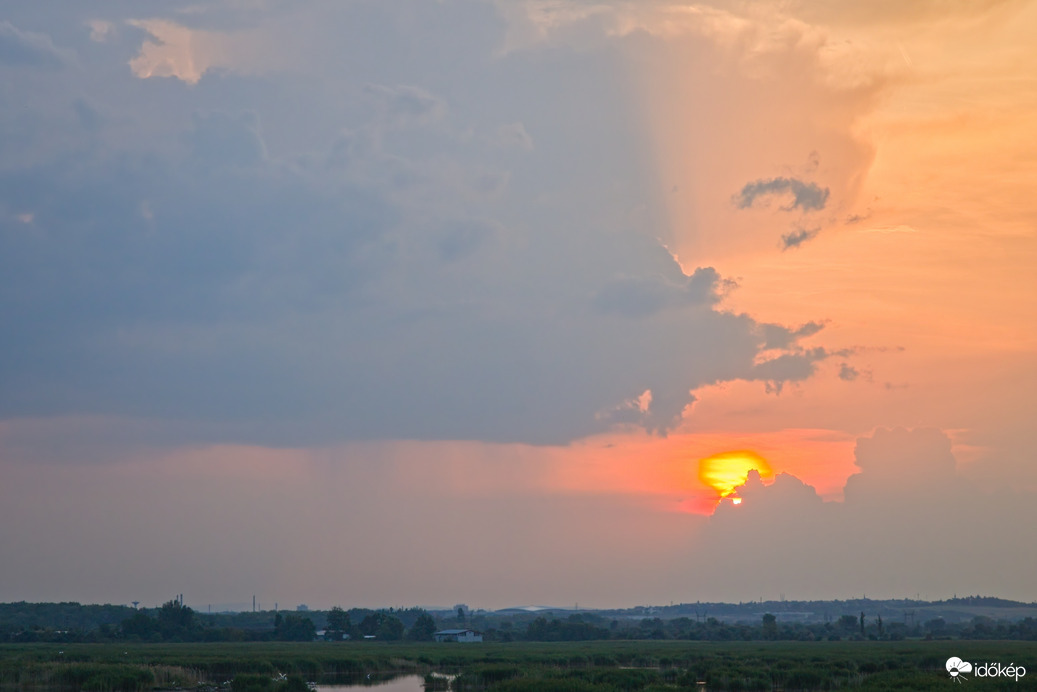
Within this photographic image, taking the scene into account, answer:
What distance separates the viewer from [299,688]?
189 ft

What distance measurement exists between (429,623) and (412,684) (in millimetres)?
82094

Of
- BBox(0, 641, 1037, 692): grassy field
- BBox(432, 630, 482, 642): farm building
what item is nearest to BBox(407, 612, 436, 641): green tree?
BBox(432, 630, 482, 642): farm building

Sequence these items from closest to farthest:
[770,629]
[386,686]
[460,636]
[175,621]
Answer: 1. [386,686]
2. [175,621]
3. [460,636]
4. [770,629]

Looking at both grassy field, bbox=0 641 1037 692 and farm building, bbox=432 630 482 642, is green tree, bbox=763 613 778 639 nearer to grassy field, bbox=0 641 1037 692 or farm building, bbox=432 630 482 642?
farm building, bbox=432 630 482 642

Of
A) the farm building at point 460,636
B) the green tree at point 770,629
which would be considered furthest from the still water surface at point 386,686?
the green tree at point 770,629

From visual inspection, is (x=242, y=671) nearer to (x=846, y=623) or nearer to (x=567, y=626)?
(x=567, y=626)

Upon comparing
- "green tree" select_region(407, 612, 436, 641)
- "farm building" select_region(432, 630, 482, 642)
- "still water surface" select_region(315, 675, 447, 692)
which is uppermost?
"still water surface" select_region(315, 675, 447, 692)

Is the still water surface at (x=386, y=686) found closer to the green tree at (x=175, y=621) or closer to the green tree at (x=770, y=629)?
the green tree at (x=175, y=621)

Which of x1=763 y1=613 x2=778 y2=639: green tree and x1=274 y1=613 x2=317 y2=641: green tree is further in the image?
x1=763 y1=613 x2=778 y2=639: green tree

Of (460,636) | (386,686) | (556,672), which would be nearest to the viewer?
(556,672)

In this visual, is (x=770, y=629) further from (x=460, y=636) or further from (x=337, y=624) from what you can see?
(x=337, y=624)

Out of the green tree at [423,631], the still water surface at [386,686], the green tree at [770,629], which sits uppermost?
the still water surface at [386,686]

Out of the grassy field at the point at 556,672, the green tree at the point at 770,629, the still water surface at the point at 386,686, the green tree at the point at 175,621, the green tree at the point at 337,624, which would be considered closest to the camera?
the grassy field at the point at 556,672

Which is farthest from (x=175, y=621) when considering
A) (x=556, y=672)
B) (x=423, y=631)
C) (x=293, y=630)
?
(x=556, y=672)
